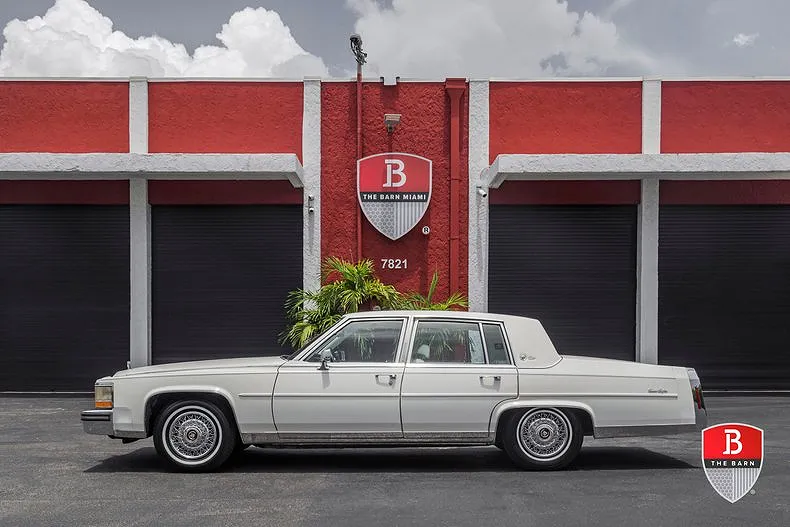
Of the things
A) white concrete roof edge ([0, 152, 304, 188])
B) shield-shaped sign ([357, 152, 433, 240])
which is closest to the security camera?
shield-shaped sign ([357, 152, 433, 240])

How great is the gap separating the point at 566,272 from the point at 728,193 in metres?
3.12

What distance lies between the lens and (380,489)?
7492 mm

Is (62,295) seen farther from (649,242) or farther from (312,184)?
(649,242)

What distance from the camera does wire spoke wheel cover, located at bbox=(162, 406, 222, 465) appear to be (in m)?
8.18

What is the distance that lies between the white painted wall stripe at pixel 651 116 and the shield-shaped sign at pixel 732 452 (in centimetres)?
1031

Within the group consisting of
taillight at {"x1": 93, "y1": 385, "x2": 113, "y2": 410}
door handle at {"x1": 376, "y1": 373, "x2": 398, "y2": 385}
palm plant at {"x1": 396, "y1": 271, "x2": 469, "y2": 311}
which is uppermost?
palm plant at {"x1": 396, "y1": 271, "x2": 469, "y2": 311}

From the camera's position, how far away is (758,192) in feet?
49.3

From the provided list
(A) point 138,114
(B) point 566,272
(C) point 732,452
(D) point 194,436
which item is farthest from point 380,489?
(A) point 138,114

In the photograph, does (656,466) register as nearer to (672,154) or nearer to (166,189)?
(672,154)

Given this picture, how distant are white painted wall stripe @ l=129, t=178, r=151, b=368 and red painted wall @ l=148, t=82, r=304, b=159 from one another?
0.86 metres

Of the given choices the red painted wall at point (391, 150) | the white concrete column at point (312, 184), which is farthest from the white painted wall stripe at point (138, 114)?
the red painted wall at point (391, 150)

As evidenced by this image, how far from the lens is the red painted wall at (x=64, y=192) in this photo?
49.5 feet

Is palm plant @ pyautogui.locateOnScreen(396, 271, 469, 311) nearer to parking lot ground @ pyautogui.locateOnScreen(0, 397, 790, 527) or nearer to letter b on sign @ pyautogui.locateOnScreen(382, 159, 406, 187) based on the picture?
letter b on sign @ pyautogui.locateOnScreen(382, 159, 406, 187)

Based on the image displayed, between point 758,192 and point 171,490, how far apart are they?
11679 mm
